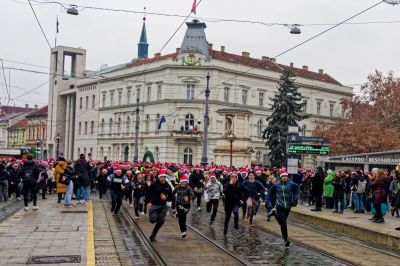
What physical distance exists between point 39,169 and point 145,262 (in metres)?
10.9

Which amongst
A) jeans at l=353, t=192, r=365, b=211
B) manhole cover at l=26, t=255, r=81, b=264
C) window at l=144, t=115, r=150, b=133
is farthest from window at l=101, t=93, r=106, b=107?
manhole cover at l=26, t=255, r=81, b=264

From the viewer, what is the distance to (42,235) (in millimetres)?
14555

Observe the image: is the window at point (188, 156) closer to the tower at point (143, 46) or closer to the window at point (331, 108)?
the window at point (331, 108)

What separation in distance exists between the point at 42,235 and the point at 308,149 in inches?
643

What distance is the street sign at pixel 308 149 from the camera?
1113 inches

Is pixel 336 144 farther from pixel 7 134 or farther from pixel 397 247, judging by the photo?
pixel 7 134

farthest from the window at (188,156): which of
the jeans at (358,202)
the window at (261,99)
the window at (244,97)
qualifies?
the jeans at (358,202)

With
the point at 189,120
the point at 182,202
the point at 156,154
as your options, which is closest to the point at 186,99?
the point at 189,120

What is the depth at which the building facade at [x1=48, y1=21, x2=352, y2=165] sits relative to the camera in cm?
7362

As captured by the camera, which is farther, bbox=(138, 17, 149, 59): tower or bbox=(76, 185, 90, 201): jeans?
bbox=(138, 17, 149, 59): tower

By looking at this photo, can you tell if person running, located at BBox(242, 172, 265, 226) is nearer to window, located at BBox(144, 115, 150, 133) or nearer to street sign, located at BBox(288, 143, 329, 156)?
street sign, located at BBox(288, 143, 329, 156)

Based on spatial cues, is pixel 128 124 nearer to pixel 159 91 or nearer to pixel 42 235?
pixel 159 91

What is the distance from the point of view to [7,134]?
131 m

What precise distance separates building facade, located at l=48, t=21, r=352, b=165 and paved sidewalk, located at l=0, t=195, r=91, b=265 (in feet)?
153
